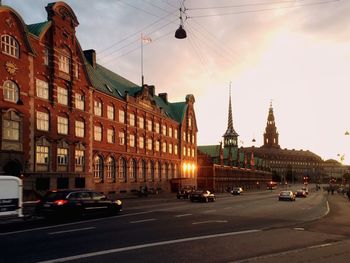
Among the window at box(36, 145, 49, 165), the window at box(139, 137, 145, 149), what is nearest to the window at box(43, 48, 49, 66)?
the window at box(36, 145, 49, 165)

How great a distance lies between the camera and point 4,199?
64.4 ft

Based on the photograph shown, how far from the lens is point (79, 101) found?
50.1m

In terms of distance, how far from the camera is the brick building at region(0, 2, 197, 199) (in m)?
39.7

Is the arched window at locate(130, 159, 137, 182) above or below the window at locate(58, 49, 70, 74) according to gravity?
below

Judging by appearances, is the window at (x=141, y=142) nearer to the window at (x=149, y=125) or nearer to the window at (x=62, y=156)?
the window at (x=149, y=125)

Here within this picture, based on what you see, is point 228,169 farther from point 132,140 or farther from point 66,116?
point 66,116

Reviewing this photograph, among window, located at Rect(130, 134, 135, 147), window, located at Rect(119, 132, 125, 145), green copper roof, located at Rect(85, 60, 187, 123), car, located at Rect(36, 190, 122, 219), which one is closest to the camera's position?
car, located at Rect(36, 190, 122, 219)

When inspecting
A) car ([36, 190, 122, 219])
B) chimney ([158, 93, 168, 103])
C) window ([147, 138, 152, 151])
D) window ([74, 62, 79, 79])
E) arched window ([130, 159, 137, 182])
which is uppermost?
chimney ([158, 93, 168, 103])

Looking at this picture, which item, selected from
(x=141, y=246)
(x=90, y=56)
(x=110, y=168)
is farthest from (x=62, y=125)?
(x=141, y=246)

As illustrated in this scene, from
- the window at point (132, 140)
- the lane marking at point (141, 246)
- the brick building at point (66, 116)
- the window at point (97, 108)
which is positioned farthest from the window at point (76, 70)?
the lane marking at point (141, 246)

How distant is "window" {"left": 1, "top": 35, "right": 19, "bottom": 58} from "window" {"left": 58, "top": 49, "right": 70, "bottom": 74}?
6.64 metres

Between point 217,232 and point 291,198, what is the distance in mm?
37979

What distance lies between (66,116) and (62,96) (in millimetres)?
2136

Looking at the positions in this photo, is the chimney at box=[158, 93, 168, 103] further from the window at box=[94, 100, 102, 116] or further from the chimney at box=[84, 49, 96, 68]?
the window at box=[94, 100, 102, 116]
